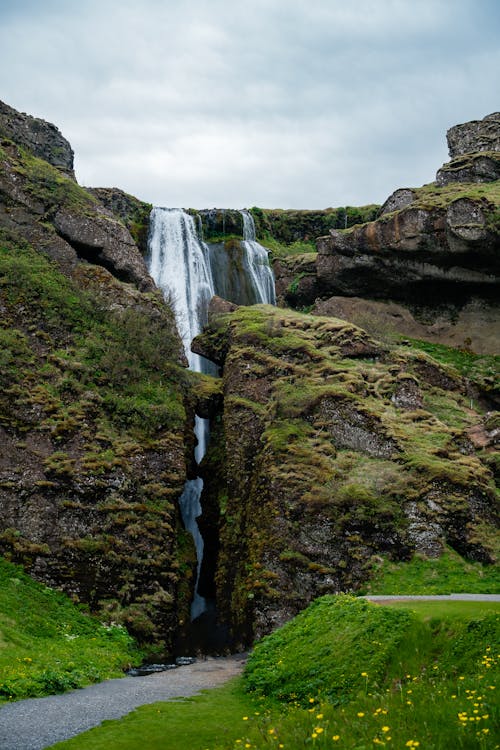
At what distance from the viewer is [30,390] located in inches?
1072

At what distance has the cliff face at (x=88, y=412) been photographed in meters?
23.1

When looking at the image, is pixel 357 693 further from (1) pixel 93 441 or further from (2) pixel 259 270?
(2) pixel 259 270

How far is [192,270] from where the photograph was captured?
5028cm

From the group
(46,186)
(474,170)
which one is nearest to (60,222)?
(46,186)

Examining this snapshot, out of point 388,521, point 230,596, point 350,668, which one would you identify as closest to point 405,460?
point 388,521

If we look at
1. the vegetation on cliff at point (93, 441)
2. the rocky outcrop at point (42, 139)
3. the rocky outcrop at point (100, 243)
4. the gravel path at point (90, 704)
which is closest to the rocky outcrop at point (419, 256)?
the rocky outcrop at point (100, 243)

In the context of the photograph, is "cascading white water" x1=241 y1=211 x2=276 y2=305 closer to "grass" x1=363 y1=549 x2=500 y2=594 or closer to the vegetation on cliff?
the vegetation on cliff

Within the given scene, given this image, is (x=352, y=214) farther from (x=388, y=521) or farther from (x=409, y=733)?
(x=409, y=733)

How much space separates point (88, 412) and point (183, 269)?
81.9ft

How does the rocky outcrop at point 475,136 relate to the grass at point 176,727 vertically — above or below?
above

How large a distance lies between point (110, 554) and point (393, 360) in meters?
19.6

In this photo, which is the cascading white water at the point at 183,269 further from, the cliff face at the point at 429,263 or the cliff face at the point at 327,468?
the cliff face at the point at 327,468

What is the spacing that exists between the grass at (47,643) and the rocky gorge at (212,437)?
3.28 ft

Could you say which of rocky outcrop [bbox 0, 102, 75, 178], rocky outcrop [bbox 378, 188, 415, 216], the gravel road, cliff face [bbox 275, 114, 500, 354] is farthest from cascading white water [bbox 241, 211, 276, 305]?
the gravel road
